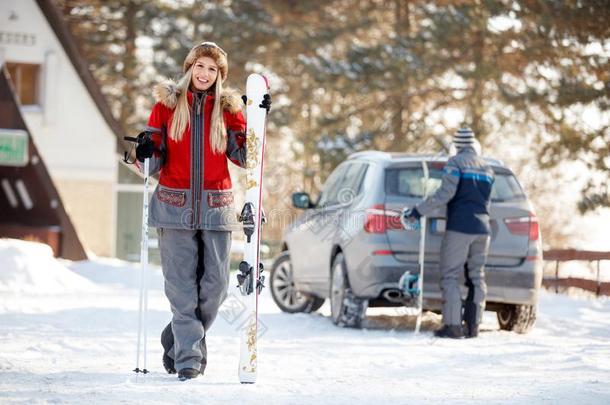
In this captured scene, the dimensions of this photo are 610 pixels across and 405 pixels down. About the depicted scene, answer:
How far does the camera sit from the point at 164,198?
739cm

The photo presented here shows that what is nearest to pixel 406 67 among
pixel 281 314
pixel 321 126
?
pixel 321 126

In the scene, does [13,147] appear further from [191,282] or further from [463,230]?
[191,282]

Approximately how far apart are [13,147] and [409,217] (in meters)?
15.5

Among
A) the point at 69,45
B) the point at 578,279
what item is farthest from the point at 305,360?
the point at 69,45

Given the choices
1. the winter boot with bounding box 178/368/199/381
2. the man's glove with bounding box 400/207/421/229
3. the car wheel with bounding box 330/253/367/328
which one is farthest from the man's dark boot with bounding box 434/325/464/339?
the winter boot with bounding box 178/368/199/381

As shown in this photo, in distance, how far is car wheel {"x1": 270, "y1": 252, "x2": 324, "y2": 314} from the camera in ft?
44.8

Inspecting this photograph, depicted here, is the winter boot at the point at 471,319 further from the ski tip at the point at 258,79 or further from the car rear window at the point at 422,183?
the ski tip at the point at 258,79

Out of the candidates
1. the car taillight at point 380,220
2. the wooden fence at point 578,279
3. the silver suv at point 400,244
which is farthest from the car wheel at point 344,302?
the wooden fence at point 578,279

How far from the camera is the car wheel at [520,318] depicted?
1183 cm

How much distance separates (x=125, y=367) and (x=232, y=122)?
1.87m

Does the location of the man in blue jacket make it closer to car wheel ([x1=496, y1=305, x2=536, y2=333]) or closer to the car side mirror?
car wheel ([x1=496, y1=305, x2=536, y2=333])

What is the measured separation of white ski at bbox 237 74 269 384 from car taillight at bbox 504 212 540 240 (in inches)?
182

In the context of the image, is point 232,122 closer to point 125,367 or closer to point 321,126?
point 125,367

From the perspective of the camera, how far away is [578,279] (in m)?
18.3
